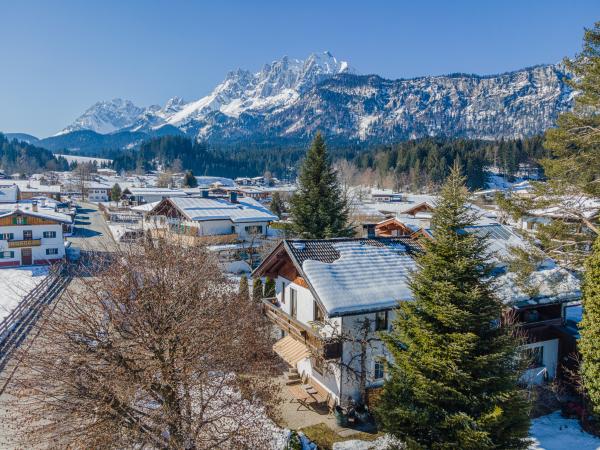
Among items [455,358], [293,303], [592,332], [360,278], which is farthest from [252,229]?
[455,358]

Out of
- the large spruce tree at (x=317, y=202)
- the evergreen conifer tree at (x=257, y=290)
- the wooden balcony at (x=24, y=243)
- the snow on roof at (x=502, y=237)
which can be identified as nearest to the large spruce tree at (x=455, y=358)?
the snow on roof at (x=502, y=237)

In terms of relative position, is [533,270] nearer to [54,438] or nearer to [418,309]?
[418,309]

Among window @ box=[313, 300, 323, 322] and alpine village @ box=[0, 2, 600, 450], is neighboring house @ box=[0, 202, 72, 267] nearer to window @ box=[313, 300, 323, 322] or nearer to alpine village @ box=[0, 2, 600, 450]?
alpine village @ box=[0, 2, 600, 450]

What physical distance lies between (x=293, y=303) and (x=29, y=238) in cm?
4343

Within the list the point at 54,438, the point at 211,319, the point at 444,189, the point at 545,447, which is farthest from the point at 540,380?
the point at 54,438

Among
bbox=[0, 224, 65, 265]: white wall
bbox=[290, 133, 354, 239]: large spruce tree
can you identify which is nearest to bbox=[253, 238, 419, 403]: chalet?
bbox=[290, 133, 354, 239]: large spruce tree

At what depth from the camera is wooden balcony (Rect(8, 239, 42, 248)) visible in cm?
4831

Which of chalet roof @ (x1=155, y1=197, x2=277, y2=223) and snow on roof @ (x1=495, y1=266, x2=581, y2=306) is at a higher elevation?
chalet roof @ (x1=155, y1=197, x2=277, y2=223)

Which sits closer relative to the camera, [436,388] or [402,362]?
[436,388]

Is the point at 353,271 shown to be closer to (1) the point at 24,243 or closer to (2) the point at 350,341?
(2) the point at 350,341

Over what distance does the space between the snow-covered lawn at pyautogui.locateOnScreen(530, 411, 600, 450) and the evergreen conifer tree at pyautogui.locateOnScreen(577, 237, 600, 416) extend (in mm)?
1219

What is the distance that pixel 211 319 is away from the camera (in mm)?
12523

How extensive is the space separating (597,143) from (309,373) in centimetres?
1847

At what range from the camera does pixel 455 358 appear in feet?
40.6
